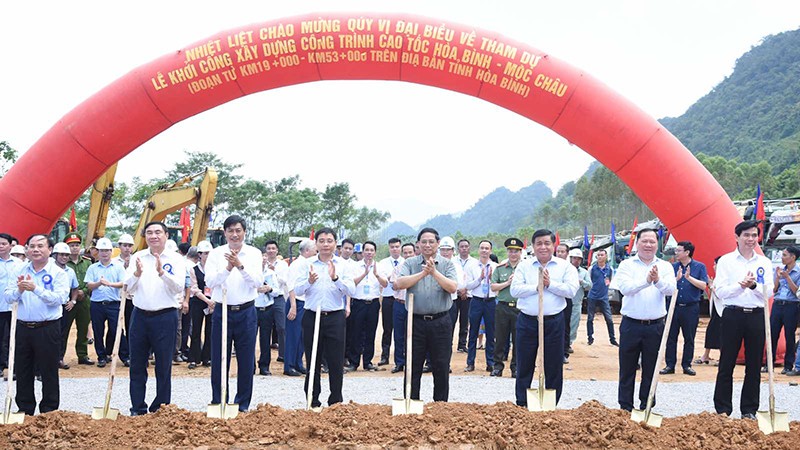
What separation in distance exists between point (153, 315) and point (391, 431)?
7.46 feet

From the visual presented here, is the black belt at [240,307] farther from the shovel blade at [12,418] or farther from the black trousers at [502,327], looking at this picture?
the black trousers at [502,327]

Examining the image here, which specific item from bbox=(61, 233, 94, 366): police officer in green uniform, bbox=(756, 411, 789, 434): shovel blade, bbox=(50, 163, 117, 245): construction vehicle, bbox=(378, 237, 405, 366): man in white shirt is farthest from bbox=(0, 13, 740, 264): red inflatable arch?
bbox=(756, 411, 789, 434): shovel blade

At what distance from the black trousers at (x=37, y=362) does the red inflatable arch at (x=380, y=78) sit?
355 centimetres

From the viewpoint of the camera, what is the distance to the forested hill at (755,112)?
46.2 metres

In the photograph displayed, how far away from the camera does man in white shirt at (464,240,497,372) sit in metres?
8.05

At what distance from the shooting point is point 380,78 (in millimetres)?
8031

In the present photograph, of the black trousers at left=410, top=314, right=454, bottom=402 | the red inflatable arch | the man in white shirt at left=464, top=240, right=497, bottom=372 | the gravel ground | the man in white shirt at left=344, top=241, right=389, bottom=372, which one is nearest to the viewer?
the black trousers at left=410, top=314, right=454, bottom=402

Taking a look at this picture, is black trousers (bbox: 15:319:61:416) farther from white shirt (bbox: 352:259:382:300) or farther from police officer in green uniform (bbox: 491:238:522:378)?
police officer in green uniform (bbox: 491:238:522:378)

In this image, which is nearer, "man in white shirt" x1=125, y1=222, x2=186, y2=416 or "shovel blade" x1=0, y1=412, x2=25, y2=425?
"shovel blade" x1=0, y1=412, x2=25, y2=425

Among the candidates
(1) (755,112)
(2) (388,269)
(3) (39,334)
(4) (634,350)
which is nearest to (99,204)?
(2) (388,269)

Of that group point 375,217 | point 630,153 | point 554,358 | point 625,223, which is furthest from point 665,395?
point 625,223

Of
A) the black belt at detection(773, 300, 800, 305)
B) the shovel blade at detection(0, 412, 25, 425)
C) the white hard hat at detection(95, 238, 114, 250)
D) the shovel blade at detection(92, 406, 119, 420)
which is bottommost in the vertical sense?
the shovel blade at detection(0, 412, 25, 425)

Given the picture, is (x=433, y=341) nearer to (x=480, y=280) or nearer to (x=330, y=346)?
(x=330, y=346)

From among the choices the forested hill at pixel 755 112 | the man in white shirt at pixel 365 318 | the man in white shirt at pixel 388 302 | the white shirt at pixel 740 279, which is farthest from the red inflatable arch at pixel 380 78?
the forested hill at pixel 755 112
